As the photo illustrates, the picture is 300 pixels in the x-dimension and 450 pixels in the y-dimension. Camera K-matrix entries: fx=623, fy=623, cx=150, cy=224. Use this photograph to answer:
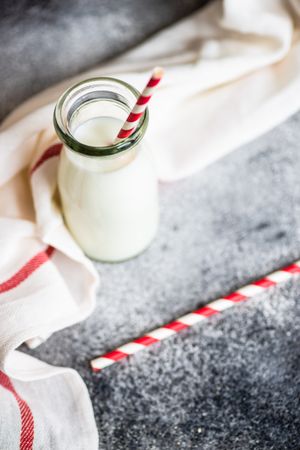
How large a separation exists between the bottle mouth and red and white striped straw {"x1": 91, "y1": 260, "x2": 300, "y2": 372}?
9.1 inches

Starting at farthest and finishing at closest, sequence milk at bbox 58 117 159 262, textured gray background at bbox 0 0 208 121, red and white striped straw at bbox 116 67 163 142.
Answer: textured gray background at bbox 0 0 208 121 → milk at bbox 58 117 159 262 → red and white striped straw at bbox 116 67 163 142

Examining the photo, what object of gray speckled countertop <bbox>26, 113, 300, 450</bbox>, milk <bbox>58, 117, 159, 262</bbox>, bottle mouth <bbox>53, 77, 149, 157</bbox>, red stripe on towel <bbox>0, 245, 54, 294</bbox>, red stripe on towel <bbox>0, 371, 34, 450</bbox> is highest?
bottle mouth <bbox>53, 77, 149, 157</bbox>

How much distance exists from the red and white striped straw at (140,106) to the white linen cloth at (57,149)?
166 mm

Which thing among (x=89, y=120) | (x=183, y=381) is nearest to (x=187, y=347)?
(x=183, y=381)

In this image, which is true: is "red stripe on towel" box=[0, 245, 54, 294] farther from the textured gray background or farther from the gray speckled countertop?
the textured gray background

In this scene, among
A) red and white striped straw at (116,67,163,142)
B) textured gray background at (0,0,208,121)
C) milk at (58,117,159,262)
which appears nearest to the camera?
red and white striped straw at (116,67,163,142)

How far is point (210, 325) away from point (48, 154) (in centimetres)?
26

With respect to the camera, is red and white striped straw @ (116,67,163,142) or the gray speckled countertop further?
the gray speckled countertop

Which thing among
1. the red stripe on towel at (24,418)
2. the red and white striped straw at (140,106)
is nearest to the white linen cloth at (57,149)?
the red stripe on towel at (24,418)

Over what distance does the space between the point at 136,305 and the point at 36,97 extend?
264mm

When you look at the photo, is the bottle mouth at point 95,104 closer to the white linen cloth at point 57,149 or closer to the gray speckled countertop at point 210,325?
the white linen cloth at point 57,149

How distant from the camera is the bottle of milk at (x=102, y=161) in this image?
54cm

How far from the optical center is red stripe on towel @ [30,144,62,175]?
66 centimetres

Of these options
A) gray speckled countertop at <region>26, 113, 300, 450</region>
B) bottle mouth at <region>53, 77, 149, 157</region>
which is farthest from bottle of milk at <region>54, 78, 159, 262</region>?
gray speckled countertop at <region>26, 113, 300, 450</region>
